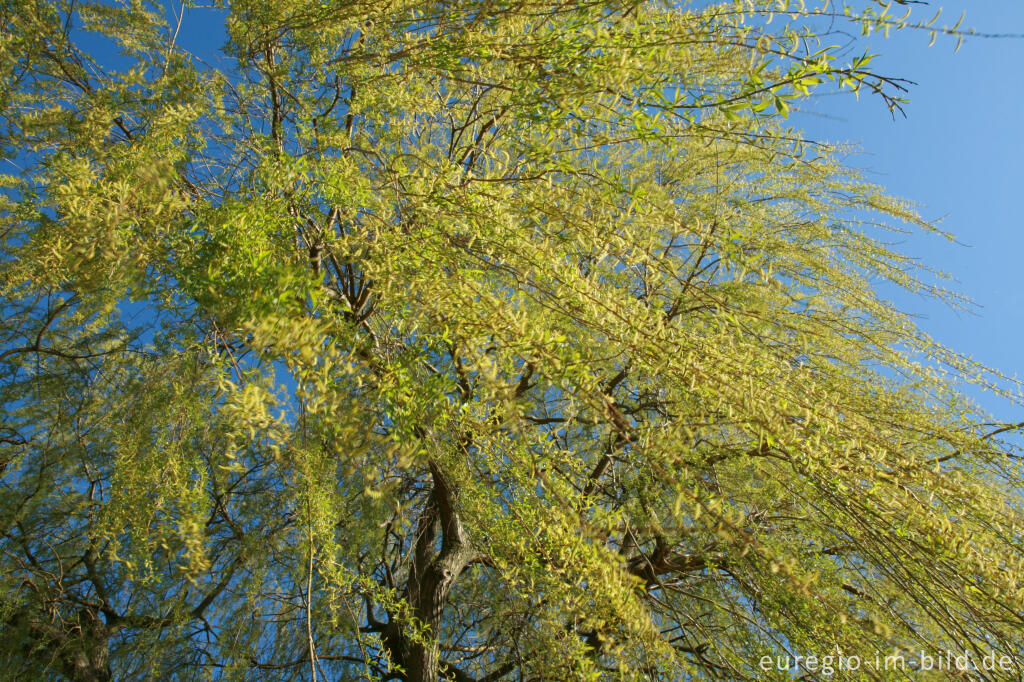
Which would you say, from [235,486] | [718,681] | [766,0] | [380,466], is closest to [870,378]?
[718,681]

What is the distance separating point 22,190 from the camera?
2.32 metres

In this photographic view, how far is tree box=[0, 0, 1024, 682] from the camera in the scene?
135 cm

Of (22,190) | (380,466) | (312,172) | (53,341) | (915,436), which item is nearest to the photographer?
(312,172)

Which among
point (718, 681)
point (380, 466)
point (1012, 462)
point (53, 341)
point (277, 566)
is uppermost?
point (53, 341)

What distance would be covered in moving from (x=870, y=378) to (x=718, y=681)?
139 cm

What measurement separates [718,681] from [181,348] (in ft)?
8.09

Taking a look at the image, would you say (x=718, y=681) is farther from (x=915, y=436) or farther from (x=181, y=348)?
(x=181, y=348)

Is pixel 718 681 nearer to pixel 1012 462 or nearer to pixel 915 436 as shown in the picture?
pixel 915 436

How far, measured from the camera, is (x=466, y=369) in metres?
1.43

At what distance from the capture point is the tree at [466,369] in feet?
4.43

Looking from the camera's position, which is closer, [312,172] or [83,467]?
[312,172]

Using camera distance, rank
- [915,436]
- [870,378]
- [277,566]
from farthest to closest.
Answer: [277,566] < [870,378] < [915,436]

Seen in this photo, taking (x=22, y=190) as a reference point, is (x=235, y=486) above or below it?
below

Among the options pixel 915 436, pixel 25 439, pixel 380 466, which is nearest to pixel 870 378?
pixel 915 436
